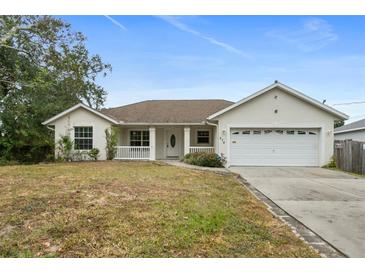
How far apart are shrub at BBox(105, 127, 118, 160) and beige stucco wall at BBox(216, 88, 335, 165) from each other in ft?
21.6

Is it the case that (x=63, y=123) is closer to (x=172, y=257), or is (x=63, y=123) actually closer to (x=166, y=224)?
(x=166, y=224)

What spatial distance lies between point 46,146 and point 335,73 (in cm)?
2016

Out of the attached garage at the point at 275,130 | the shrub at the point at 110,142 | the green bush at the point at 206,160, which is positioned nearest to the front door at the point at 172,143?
the shrub at the point at 110,142

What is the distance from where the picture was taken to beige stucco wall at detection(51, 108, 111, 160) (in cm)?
1959

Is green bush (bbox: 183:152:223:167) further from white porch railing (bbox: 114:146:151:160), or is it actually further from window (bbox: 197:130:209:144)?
window (bbox: 197:130:209:144)

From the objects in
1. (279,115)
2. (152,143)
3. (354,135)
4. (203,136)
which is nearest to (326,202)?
(279,115)

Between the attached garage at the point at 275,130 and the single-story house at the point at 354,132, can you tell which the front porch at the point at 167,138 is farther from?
the single-story house at the point at 354,132

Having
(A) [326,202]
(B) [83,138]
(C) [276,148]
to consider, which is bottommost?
(A) [326,202]

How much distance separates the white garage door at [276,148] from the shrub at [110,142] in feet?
23.6

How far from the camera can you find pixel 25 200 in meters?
7.35

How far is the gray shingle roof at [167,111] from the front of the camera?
2058 cm

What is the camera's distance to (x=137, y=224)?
18.5 ft

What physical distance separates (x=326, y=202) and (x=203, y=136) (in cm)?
1373

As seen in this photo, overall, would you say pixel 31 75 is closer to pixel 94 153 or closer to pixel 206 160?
pixel 94 153
